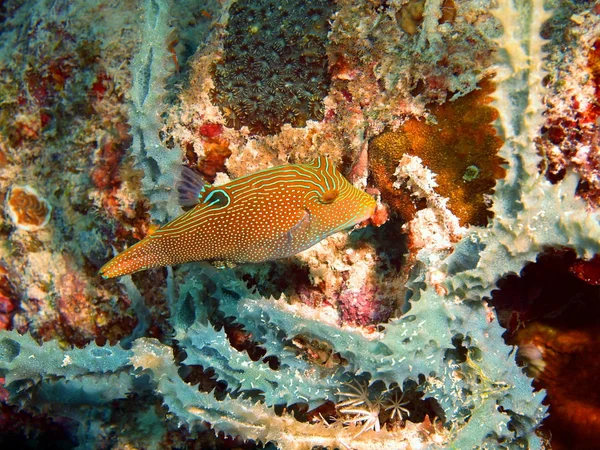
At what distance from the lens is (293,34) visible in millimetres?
3543

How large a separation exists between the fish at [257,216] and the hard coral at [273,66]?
3.78 feet

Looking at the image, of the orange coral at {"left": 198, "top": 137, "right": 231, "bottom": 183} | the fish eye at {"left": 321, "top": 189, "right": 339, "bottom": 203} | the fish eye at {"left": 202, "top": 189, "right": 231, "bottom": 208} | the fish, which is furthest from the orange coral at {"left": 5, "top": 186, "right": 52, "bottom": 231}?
the fish eye at {"left": 321, "top": 189, "right": 339, "bottom": 203}

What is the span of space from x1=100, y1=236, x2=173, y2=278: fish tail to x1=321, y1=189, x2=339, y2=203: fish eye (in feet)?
3.88

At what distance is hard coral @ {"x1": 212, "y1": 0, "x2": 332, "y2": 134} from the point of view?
3.47 metres

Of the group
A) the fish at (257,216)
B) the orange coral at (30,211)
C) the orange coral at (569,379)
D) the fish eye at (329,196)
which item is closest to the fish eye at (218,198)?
the fish at (257,216)

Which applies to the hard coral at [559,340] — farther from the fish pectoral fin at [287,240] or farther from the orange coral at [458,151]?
the fish pectoral fin at [287,240]

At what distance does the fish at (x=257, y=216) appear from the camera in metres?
2.56

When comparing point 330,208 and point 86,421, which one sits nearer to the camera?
point 330,208

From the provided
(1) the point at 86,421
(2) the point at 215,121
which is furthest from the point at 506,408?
(1) the point at 86,421

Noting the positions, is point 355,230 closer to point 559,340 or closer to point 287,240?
point 287,240

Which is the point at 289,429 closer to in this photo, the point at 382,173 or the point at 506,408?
the point at 506,408

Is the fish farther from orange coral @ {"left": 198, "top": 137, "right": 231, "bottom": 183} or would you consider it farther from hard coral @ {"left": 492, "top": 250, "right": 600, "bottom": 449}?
hard coral @ {"left": 492, "top": 250, "right": 600, "bottom": 449}

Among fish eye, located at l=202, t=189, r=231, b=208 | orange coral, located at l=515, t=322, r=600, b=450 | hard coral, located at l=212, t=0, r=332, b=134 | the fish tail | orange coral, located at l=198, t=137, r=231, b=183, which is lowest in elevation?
orange coral, located at l=515, t=322, r=600, b=450

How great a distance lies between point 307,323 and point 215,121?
2.19 meters
